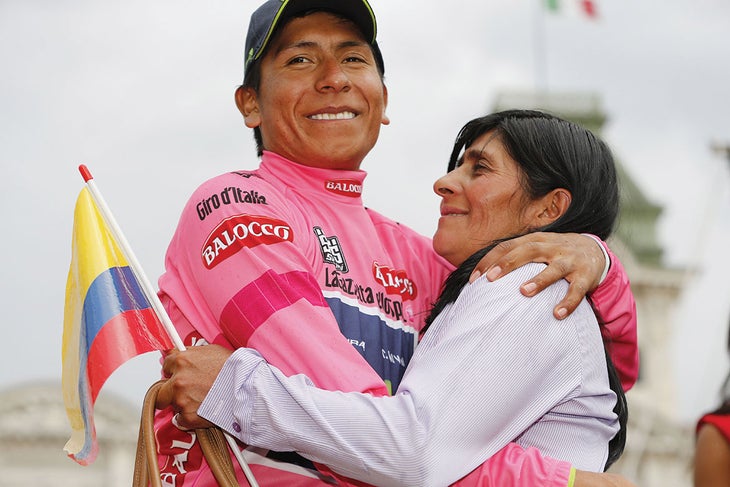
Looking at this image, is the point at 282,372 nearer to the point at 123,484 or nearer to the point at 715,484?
the point at 715,484

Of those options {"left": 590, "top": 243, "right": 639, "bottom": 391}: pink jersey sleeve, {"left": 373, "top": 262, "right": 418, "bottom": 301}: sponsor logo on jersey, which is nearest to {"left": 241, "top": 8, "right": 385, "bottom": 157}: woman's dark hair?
{"left": 373, "top": 262, "right": 418, "bottom": 301}: sponsor logo on jersey

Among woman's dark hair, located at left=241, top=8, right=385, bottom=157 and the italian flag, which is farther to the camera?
the italian flag

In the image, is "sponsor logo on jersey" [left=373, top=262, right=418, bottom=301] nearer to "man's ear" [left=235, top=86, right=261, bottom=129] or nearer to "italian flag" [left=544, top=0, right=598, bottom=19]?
"man's ear" [left=235, top=86, right=261, bottom=129]

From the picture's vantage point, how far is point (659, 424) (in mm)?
48844

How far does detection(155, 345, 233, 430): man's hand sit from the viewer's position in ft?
12.1

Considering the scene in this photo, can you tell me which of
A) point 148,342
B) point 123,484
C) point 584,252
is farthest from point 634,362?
point 123,484

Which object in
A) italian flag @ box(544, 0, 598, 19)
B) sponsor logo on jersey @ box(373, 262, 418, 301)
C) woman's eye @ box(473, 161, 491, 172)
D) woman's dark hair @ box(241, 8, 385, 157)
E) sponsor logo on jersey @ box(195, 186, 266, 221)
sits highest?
woman's dark hair @ box(241, 8, 385, 157)

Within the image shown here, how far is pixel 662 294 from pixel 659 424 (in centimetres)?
708

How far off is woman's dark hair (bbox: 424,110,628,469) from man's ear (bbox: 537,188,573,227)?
0.05 feet

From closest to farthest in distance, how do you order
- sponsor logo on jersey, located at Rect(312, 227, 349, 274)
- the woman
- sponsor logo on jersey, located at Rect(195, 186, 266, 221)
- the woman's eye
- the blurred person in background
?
the woman → sponsor logo on jersey, located at Rect(195, 186, 266, 221) → sponsor logo on jersey, located at Rect(312, 227, 349, 274) → the woman's eye → the blurred person in background

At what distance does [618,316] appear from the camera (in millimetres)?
4191

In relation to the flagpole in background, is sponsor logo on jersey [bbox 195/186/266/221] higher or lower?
higher

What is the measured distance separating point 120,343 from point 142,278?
0.69 ft

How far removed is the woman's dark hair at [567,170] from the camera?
163 inches
